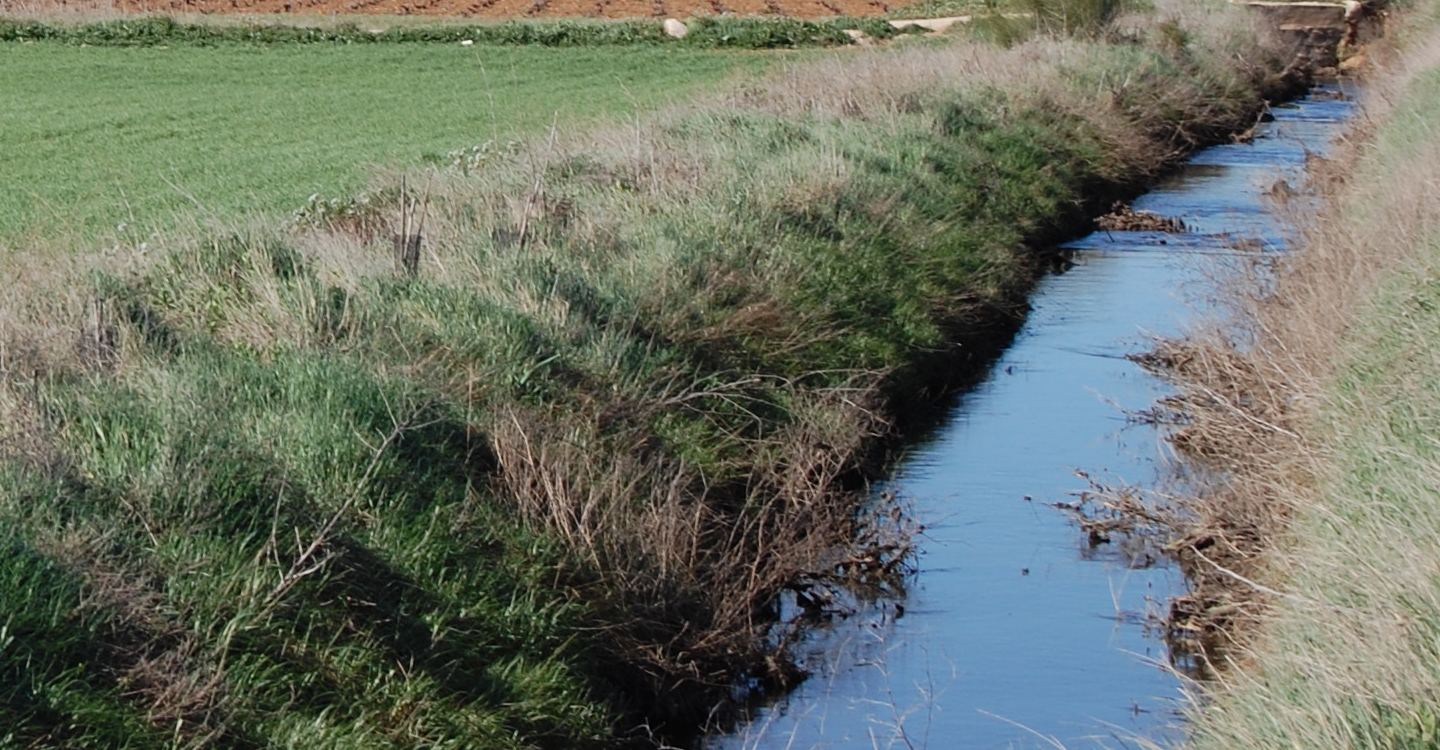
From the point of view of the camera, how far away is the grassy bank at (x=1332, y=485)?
4.66 m

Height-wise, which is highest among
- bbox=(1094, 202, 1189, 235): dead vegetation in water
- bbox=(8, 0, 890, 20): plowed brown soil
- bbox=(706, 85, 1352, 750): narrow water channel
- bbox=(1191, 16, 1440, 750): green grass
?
bbox=(1191, 16, 1440, 750): green grass

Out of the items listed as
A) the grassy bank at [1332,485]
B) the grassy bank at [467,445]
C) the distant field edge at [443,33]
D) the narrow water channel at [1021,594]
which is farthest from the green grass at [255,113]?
the grassy bank at [1332,485]

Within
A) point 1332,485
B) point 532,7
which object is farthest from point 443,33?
point 1332,485

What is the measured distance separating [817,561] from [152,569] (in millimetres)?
3270

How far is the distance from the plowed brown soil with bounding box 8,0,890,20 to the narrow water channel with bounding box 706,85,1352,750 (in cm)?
3137

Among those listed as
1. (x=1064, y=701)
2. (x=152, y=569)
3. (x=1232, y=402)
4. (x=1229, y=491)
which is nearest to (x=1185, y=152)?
(x=1232, y=402)

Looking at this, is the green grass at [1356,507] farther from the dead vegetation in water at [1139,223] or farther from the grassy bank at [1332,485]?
the dead vegetation in water at [1139,223]

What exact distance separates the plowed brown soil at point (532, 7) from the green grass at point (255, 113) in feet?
31.9

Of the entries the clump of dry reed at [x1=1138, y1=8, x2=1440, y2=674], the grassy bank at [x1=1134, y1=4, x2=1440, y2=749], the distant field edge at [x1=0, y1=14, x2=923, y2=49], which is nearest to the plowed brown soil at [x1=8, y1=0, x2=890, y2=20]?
the distant field edge at [x1=0, y1=14, x2=923, y2=49]

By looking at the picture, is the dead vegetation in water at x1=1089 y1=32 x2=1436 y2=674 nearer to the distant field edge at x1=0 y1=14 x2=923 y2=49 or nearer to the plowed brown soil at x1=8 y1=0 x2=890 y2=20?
the distant field edge at x1=0 y1=14 x2=923 y2=49

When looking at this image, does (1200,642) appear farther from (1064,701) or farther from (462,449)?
(462,449)

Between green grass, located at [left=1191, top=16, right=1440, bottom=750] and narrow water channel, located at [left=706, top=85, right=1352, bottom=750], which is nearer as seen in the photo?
green grass, located at [left=1191, top=16, right=1440, bottom=750]

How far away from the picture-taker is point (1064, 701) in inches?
273

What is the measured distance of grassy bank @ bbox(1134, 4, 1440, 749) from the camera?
466 centimetres
